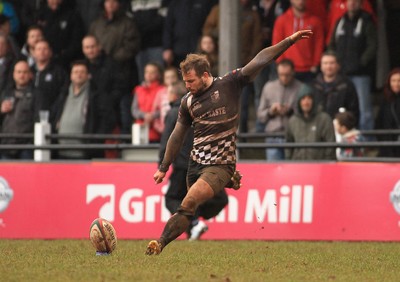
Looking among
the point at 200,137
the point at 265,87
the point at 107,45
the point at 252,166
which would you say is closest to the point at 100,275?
the point at 200,137

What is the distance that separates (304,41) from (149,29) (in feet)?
9.55

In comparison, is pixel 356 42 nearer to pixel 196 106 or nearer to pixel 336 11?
pixel 336 11

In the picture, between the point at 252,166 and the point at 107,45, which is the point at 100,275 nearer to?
the point at 252,166

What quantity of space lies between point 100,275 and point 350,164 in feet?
20.5

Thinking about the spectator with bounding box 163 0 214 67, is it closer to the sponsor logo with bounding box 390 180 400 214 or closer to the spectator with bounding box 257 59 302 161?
the spectator with bounding box 257 59 302 161

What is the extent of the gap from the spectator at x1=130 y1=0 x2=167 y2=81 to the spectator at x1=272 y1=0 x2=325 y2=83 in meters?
2.45

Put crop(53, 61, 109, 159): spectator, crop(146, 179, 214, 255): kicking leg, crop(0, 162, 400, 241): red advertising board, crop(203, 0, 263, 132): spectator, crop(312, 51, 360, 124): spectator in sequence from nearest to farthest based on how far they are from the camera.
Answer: crop(146, 179, 214, 255): kicking leg
crop(0, 162, 400, 241): red advertising board
crop(312, 51, 360, 124): spectator
crop(53, 61, 109, 159): spectator
crop(203, 0, 263, 132): spectator

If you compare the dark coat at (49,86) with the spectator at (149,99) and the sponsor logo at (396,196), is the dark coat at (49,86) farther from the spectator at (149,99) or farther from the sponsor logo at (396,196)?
the sponsor logo at (396,196)

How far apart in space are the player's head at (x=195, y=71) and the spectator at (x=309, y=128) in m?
4.83

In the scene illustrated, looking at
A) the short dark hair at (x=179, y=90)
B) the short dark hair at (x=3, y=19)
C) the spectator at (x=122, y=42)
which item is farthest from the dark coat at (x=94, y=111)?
the short dark hair at (x=179, y=90)

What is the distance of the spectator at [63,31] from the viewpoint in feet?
62.7

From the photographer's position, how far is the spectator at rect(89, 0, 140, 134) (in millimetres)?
18250

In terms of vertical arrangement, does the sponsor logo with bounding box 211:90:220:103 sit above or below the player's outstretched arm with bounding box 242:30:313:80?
below

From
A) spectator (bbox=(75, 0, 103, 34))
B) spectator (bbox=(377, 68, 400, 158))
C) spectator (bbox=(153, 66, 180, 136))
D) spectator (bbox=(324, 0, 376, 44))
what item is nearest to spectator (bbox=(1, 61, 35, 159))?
spectator (bbox=(75, 0, 103, 34))
